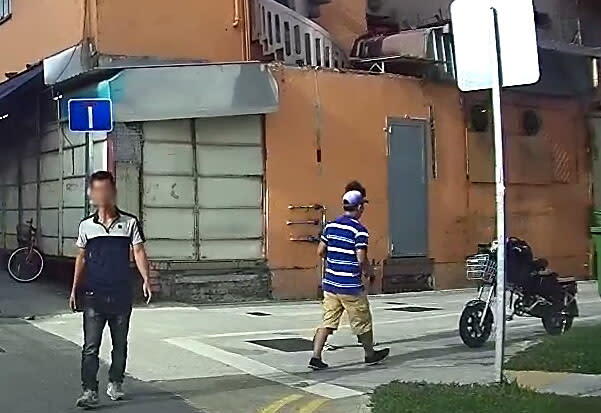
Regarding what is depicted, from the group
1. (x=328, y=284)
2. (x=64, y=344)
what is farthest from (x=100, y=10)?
(x=328, y=284)

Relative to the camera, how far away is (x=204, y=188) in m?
15.9

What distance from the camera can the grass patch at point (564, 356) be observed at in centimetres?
930

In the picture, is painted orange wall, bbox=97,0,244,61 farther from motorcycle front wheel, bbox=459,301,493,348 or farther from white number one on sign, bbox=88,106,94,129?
motorcycle front wheel, bbox=459,301,493,348

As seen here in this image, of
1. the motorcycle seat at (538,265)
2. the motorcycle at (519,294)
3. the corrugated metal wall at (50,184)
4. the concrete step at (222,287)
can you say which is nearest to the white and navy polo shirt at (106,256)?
the motorcycle at (519,294)

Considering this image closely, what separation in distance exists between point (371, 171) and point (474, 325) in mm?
6465

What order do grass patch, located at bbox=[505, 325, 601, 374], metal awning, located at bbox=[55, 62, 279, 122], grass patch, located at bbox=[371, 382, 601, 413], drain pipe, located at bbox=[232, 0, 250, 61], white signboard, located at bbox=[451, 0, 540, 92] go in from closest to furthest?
grass patch, located at bbox=[371, 382, 601, 413] < white signboard, located at bbox=[451, 0, 540, 92] < grass patch, located at bbox=[505, 325, 601, 374] < metal awning, located at bbox=[55, 62, 279, 122] < drain pipe, located at bbox=[232, 0, 250, 61]

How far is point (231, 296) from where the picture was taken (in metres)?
16.0

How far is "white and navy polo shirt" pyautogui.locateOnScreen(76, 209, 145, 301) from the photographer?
8180 mm

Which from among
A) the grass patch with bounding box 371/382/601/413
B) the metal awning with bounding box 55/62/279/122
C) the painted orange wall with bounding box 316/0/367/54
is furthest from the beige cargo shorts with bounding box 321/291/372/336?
the painted orange wall with bounding box 316/0/367/54

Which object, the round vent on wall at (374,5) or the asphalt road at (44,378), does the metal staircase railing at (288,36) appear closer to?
the round vent on wall at (374,5)

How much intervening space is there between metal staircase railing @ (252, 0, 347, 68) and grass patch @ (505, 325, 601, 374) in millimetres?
7646

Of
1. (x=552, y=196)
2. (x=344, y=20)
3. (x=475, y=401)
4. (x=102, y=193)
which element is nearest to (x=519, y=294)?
(x=475, y=401)

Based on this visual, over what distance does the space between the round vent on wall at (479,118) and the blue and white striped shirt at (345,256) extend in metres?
9.27

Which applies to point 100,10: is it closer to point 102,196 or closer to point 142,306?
point 142,306
